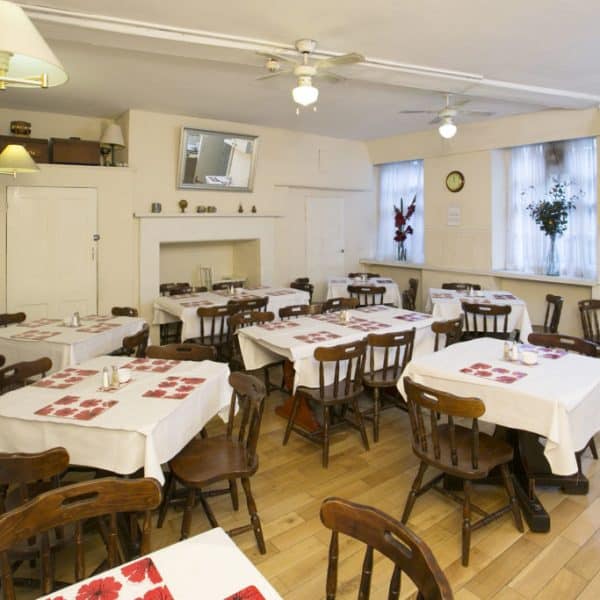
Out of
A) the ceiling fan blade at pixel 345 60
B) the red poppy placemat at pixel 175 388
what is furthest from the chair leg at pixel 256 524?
the ceiling fan blade at pixel 345 60

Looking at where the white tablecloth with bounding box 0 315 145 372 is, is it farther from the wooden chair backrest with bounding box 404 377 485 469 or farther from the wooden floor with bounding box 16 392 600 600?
the wooden chair backrest with bounding box 404 377 485 469

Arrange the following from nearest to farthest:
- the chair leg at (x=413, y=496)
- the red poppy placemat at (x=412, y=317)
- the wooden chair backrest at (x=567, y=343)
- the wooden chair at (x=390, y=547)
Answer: the wooden chair at (x=390, y=547) < the chair leg at (x=413, y=496) < the wooden chair backrest at (x=567, y=343) < the red poppy placemat at (x=412, y=317)

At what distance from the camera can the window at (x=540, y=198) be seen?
5953 millimetres

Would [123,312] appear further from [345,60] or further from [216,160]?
[345,60]

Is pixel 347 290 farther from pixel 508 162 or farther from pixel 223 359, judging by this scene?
pixel 508 162

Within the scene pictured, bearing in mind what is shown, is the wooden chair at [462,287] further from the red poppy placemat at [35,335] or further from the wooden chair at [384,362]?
the red poppy placemat at [35,335]

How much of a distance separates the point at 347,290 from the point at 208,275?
206cm

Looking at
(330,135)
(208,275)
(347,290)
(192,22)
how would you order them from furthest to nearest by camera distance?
1. (330,135)
2. (208,275)
3. (347,290)
4. (192,22)

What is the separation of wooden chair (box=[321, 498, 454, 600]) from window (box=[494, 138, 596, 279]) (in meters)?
5.75

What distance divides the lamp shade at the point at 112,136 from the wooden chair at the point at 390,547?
550cm

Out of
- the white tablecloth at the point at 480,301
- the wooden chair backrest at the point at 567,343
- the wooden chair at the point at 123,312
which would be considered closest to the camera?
the wooden chair backrest at the point at 567,343

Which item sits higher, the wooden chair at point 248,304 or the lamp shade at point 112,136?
the lamp shade at point 112,136

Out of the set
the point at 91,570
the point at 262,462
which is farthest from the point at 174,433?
the point at 262,462

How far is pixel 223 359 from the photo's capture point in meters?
5.09
